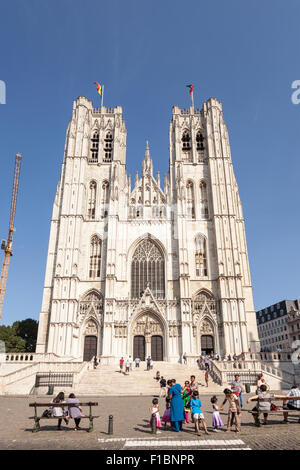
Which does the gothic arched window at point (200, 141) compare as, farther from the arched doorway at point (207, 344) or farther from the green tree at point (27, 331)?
the green tree at point (27, 331)

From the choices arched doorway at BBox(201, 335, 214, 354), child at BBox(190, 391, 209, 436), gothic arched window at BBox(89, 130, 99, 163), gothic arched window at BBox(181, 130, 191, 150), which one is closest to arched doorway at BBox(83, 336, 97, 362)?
arched doorway at BBox(201, 335, 214, 354)

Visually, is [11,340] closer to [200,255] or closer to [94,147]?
[200,255]

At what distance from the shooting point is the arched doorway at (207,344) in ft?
101

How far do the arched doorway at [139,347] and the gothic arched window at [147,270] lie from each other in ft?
12.6

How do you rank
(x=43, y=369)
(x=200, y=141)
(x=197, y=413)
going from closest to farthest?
(x=197, y=413) < (x=43, y=369) < (x=200, y=141)

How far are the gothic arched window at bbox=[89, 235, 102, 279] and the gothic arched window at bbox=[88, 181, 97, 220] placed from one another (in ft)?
9.67

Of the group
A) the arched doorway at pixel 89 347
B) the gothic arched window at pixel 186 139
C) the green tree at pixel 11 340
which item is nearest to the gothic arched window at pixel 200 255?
the arched doorway at pixel 89 347

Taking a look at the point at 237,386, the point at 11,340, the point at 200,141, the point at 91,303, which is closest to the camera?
the point at 237,386

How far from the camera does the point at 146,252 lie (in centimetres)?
3481

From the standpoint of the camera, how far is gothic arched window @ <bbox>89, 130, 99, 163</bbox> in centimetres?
4013

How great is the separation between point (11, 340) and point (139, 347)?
1813 centimetres

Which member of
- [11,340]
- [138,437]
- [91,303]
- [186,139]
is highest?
[186,139]

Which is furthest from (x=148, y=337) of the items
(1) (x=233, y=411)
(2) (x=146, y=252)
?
(1) (x=233, y=411)
